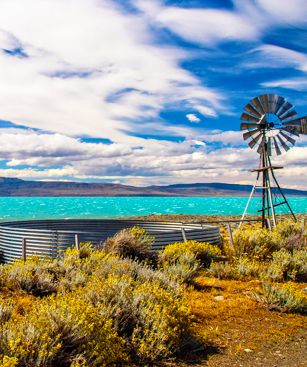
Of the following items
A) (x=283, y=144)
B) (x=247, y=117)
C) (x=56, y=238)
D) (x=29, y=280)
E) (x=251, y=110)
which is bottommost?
(x=29, y=280)

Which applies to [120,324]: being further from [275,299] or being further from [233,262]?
[233,262]

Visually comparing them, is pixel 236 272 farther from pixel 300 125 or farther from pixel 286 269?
pixel 300 125

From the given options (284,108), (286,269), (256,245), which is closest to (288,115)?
(284,108)

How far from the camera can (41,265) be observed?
10.1m

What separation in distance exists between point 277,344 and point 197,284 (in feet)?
13.4

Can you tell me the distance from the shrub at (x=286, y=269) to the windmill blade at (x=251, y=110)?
41.4 feet

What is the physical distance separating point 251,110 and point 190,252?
13.5 meters

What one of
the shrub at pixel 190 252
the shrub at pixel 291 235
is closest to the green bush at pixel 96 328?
the shrub at pixel 190 252

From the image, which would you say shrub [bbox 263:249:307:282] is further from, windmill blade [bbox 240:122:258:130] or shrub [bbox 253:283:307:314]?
windmill blade [bbox 240:122:258:130]

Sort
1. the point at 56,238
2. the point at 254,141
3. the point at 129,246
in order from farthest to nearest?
1. the point at 254,141
2. the point at 56,238
3. the point at 129,246

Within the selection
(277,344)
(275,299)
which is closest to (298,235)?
(275,299)

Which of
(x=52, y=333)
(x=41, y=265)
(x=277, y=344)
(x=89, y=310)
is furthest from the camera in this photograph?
(x=41, y=265)

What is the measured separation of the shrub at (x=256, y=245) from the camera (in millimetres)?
14641

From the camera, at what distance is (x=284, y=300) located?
8.66 metres
